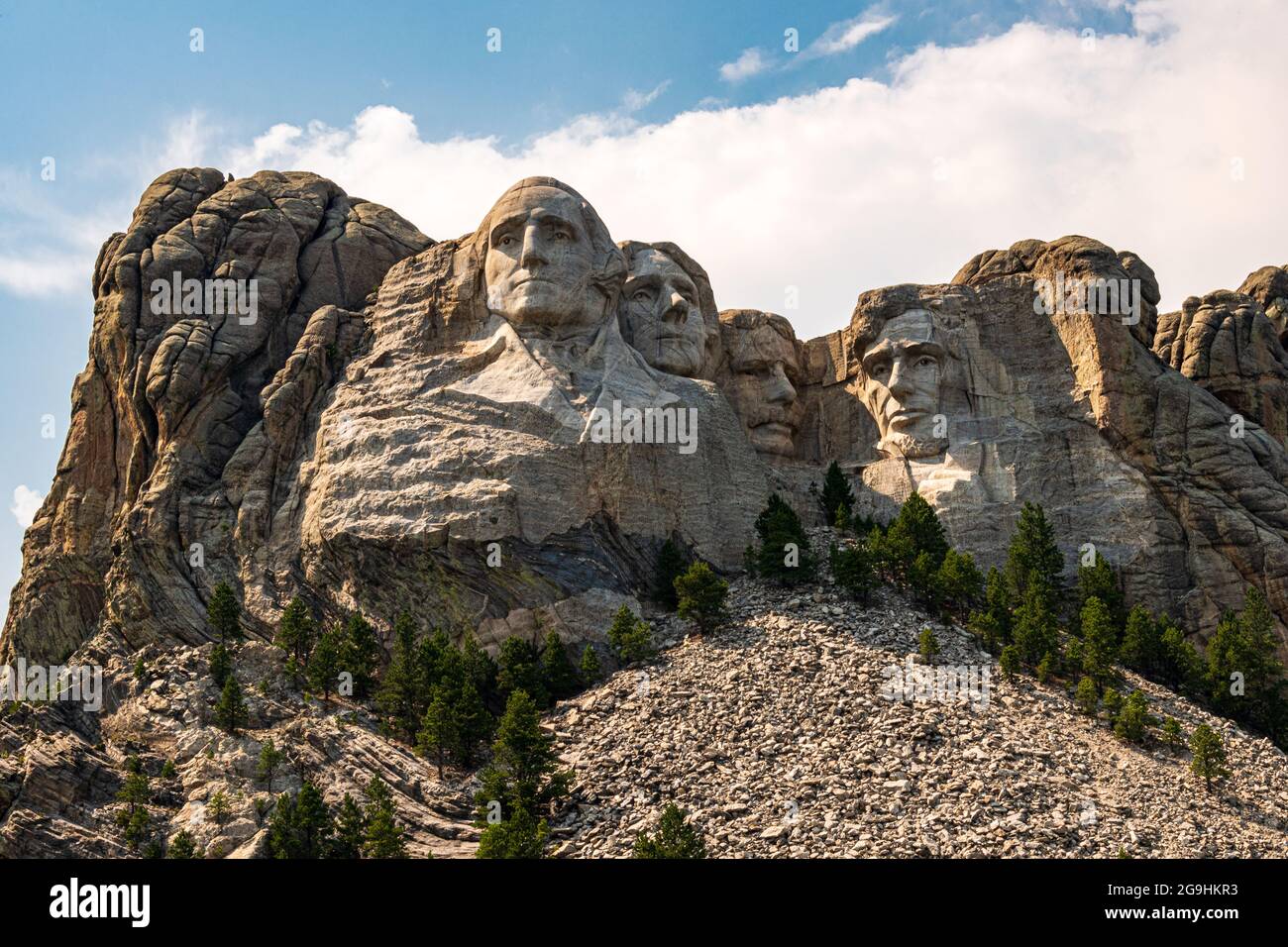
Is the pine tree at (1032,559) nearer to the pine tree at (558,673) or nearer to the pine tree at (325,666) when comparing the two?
the pine tree at (558,673)

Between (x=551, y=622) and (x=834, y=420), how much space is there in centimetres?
1381

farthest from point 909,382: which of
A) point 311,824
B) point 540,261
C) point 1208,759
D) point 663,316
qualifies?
point 311,824

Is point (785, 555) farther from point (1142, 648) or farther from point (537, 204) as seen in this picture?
point (537, 204)

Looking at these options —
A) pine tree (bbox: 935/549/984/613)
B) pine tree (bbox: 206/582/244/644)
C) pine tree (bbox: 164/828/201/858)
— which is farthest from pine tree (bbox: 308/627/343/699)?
A: pine tree (bbox: 935/549/984/613)

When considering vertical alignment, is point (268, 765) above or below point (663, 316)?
below

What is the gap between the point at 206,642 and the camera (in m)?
54.0

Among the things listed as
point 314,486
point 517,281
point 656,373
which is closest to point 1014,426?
point 656,373

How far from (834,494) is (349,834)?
19356mm

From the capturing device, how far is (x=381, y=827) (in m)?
45.0

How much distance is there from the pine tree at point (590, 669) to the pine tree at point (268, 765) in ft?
23.5

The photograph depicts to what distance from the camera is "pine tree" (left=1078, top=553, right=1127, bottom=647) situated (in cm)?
5594

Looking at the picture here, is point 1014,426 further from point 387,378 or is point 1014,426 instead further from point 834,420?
point 387,378

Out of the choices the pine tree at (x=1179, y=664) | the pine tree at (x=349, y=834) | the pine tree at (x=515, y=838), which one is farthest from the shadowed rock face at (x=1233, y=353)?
the pine tree at (x=349, y=834)

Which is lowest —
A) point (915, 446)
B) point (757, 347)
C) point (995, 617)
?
point (995, 617)
